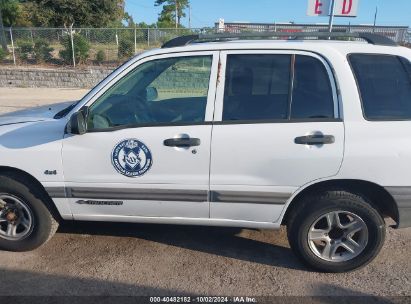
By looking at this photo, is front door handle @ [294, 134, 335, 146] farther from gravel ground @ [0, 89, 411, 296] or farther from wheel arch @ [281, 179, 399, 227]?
gravel ground @ [0, 89, 411, 296]

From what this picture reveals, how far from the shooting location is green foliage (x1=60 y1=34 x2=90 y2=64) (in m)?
15.9

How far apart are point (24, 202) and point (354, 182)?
2.84 metres

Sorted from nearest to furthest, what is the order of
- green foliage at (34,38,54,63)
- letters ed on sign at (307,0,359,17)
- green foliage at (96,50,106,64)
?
letters ed on sign at (307,0,359,17), green foliage at (96,50,106,64), green foliage at (34,38,54,63)

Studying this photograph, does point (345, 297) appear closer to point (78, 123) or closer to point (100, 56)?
point (78, 123)

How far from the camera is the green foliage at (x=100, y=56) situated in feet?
53.1

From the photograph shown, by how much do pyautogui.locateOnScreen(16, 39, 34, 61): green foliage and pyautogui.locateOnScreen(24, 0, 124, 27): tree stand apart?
270 inches

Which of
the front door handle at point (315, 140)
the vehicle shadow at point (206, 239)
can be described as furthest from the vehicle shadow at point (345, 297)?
the front door handle at point (315, 140)

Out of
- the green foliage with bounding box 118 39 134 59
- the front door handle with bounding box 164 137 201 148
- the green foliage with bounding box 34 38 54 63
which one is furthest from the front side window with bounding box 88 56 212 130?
the green foliage with bounding box 34 38 54 63

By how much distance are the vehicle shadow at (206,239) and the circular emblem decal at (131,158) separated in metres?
1.00

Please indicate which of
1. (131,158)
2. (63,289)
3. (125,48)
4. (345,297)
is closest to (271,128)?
(131,158)

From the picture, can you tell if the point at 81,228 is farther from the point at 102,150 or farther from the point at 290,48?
the point at 290,48

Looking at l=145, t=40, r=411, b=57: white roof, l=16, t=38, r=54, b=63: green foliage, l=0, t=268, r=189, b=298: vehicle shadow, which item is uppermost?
l=145, t=40, r=411, b=57: white roof

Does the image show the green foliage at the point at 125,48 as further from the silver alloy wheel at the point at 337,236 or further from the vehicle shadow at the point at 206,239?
the silver alloy wheel at the point at 337,236

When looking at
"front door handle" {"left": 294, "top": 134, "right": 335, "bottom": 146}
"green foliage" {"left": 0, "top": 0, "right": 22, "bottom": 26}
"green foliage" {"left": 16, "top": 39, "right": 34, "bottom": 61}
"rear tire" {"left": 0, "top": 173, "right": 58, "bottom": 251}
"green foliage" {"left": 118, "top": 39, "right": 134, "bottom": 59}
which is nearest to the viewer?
"front door handle" {"left": 294, "top": 134, "right": 335, "bottom": 146}
